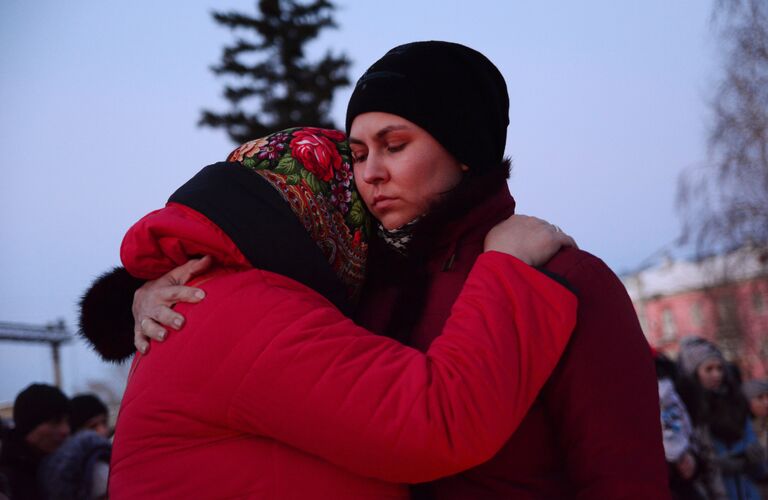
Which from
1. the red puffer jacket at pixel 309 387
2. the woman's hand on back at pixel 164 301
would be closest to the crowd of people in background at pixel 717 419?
the red puffer jacket at pixel 309 387

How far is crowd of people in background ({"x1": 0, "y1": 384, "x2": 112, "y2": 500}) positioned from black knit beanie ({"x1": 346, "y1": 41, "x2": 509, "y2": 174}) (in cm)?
357

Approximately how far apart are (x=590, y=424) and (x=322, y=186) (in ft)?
2.92

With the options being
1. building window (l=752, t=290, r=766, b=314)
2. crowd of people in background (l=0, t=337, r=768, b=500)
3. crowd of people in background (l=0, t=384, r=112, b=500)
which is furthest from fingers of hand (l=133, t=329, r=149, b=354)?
building window (l=752, t=290, r=766, b=314)

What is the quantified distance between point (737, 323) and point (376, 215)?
2846 cm

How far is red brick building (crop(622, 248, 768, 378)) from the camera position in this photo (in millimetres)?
18375

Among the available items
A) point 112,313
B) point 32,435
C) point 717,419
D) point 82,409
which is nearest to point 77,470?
point 32,435

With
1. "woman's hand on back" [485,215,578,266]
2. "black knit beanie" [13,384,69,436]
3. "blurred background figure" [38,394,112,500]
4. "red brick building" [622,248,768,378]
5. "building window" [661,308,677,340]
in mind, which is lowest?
"building window" [661,308,677,340]

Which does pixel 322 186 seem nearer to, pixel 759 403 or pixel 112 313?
pixel 112 313

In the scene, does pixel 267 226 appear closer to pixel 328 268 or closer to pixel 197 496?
pixel 328 268

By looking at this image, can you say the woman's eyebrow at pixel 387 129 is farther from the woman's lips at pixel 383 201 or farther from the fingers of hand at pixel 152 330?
the fingers of hand at pixel 152 330

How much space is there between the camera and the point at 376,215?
2.24 m

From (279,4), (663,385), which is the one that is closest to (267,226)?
(663,385)

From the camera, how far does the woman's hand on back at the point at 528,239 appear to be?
1886 mm

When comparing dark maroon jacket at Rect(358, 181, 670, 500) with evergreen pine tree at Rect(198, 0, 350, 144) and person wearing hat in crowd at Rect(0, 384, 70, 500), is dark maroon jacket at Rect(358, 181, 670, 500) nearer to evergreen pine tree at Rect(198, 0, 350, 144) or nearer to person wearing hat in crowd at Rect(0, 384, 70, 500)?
person wearing hat in crowd at Rect(0, 384, 70, 500)
